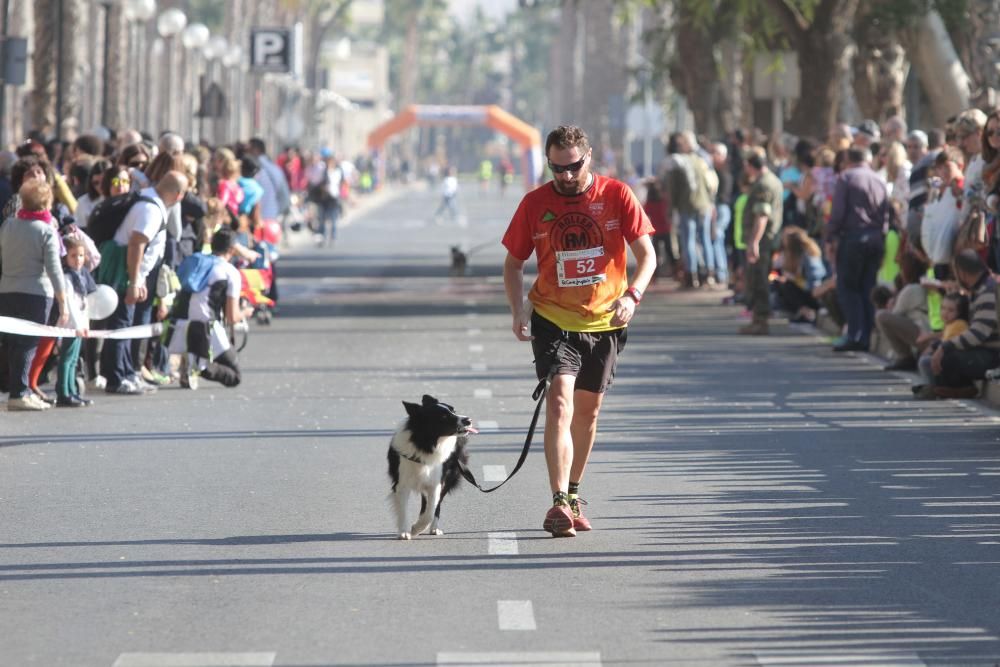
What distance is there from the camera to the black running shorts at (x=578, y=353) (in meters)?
10.0

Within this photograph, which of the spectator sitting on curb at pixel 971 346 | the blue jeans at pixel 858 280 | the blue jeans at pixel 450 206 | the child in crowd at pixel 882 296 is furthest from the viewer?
the blue jeans at pixel 450 206

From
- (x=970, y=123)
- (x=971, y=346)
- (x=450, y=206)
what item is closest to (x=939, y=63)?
(x=970, y=123)

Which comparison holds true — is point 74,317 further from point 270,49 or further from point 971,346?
point 270,49

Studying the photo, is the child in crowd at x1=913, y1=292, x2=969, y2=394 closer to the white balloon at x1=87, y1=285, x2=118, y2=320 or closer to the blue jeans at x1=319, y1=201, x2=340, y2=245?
the white balloon at x1=87, y1=285, x2=118, y2=320

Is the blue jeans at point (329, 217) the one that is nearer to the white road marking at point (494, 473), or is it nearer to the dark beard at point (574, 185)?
the white road marking at point (494, 473)

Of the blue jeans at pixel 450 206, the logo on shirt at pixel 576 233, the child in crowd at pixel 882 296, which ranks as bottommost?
the blue jeans at pixel 450 206

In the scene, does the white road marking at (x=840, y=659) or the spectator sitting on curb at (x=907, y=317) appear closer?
the white road marking at (x=840, y=659)

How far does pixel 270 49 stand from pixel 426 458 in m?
41.1

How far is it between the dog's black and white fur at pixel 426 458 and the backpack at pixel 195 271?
7304 mm

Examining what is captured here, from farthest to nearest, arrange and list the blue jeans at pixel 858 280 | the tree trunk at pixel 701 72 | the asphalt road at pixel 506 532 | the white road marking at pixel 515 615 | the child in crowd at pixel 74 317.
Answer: the tree trunk at pixel 701 72 → the blue jeans at pixel 858 280 → the child in crowd at pixel 74 317 → the white road marking at pixel 515 615 → the asphalt road at pixel 506 532

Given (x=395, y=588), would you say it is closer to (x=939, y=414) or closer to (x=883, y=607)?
(x=883, y=607)

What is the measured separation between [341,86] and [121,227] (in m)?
173

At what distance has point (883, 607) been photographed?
328 inches

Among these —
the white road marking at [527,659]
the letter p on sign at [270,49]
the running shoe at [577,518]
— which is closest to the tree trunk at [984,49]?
the running shoe at [577,518]
